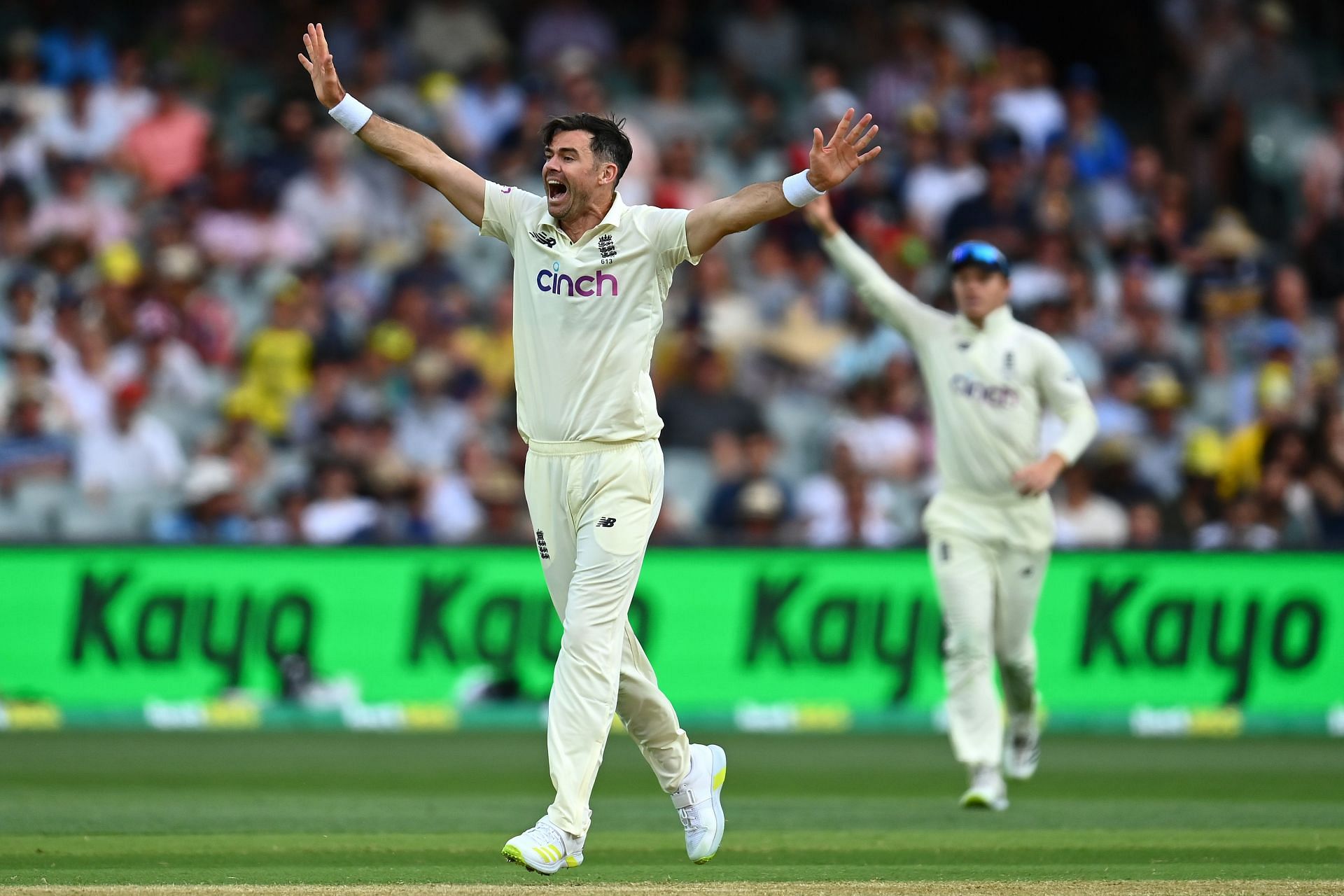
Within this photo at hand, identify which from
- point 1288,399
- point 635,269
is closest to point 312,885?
point 635,269

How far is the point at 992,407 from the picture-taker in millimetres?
9789

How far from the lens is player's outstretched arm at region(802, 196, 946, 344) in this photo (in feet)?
32.2

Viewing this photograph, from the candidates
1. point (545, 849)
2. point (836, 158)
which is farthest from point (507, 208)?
point (545, 849)

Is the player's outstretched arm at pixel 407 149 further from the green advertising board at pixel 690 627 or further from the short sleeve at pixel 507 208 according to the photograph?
the green advertising board at pixel 690 627

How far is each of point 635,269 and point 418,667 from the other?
701 cm

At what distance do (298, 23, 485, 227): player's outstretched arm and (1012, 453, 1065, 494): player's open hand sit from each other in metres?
3.41

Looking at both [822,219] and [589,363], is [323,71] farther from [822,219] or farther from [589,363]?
[822,219]

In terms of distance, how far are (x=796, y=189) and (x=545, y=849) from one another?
2.19m

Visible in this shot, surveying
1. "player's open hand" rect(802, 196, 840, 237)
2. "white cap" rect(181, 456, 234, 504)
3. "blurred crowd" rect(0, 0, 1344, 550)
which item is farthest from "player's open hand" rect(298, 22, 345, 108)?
"white cap" rect(181, 456, 234, 504)

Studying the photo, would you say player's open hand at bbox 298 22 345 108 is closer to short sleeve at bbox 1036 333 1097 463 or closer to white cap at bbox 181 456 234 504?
short sleeve at bbox 1036 333 1097 463

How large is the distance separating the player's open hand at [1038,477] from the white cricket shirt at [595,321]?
10.1 feet

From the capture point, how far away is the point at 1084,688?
13523 mm

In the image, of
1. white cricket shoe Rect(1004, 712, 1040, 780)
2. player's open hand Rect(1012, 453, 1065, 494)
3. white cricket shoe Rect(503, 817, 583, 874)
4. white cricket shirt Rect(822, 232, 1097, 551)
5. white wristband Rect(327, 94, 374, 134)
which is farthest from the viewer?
white cricket shoe Rect(1004, 712, 1040, 780)

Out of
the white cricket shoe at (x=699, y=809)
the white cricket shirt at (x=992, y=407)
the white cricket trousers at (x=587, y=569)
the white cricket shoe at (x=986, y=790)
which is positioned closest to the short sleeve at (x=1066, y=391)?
the white cricket shirt at (x=992, y=407)
